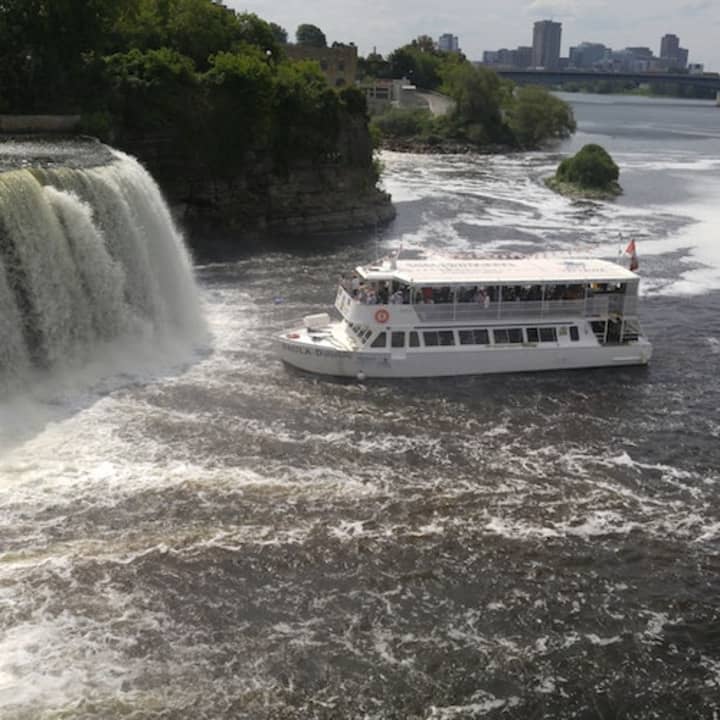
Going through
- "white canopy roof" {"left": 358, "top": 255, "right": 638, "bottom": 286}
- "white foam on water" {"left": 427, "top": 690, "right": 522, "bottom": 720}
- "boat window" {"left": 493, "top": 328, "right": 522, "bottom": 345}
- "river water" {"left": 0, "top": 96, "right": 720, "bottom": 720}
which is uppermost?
"white canopy roof" {"left": 358, "top": 255, "right": 638, "bottom": 286}

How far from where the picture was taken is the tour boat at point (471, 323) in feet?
103

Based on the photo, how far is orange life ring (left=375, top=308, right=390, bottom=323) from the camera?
103 ft

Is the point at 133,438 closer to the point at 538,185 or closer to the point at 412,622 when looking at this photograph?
the point at 412,622

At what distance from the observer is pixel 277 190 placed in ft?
197

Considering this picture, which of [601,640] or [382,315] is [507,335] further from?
[601,640]

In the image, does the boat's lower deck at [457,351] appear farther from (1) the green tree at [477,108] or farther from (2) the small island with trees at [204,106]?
(1) the green tree at [477,108]

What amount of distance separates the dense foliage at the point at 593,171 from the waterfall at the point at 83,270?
173ft

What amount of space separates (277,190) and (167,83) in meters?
9.67

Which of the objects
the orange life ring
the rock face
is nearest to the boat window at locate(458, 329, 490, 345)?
the orange life ring

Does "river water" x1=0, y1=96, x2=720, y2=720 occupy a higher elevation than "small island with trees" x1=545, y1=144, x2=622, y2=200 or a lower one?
lower

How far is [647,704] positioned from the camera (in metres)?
16.2

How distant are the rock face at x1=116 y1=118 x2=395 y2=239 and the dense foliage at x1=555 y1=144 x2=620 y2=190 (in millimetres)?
24342

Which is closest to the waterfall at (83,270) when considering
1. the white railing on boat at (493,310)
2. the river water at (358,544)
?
the river water at (358,544)

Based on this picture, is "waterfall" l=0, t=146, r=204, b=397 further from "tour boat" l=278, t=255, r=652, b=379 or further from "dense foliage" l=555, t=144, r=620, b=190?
"dense foliage" l=555, t=144, r=620, b=190
